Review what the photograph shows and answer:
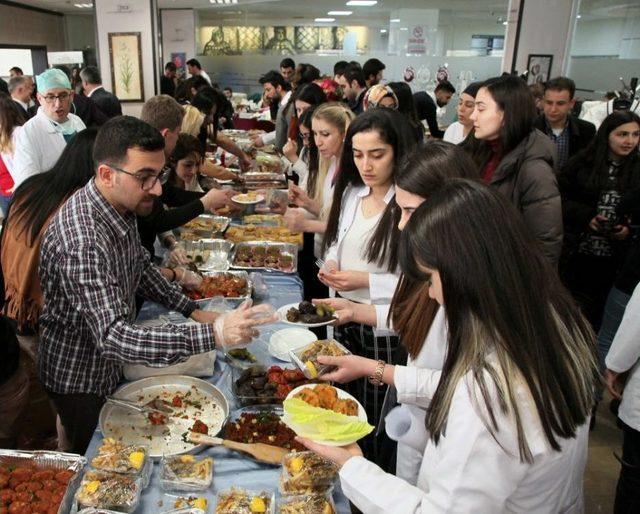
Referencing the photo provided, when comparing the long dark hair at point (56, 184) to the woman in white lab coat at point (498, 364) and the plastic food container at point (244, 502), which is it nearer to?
the plastic food container at point (244, 502)

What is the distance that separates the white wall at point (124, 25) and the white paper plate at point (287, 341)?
7531 millimetres

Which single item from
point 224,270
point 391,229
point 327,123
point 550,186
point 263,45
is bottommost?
point 224,270

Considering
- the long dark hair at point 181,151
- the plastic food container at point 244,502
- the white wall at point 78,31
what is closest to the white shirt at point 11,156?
the long dark hair at point 181,151

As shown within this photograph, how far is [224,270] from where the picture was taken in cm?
289

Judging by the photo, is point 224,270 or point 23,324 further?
point 224,270

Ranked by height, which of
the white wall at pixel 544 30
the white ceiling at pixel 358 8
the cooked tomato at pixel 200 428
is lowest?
the cooked tomato at pixel 200 428

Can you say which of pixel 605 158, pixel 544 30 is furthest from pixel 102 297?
pixel 544 30

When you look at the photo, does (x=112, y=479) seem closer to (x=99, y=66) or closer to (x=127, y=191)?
(x=127, y=191)

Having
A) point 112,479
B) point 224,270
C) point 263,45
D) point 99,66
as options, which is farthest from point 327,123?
point 263,45

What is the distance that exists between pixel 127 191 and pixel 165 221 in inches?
48.7

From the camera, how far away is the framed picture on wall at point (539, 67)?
7.54 m

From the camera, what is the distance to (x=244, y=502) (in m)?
1.29

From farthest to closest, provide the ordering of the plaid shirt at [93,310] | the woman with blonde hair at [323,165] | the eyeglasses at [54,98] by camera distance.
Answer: the eyeglasses at [54,98], the woman with blonde hair at [323,165], the plaid shirt at [93,310]

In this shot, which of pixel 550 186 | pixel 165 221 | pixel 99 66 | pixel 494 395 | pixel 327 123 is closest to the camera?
pixel 494 395
